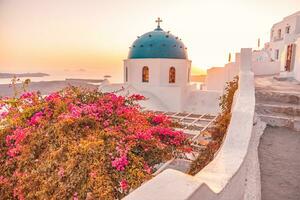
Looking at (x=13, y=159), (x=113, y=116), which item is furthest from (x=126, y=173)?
(x=13, y=159)

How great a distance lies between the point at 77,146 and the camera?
4.36m

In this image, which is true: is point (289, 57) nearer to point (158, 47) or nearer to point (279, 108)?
point (158, 47)

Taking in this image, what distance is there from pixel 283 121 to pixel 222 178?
4250 millimetres

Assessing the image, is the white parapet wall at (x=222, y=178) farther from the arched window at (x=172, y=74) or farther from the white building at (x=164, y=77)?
the arched window at (x=172, y=74)

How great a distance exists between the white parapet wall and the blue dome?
17236 mm

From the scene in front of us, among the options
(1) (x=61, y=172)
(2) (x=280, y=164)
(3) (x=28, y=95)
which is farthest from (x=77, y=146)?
(2) (x=280, y=164)

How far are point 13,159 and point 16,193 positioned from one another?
820 mm

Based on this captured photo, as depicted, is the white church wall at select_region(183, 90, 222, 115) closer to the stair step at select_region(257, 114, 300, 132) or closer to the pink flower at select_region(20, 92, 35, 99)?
the stair step at select_region(257, 114, 300, 132)

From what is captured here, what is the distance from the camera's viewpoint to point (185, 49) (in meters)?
23.3

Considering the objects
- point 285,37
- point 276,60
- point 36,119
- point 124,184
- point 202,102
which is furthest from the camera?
point 285,37

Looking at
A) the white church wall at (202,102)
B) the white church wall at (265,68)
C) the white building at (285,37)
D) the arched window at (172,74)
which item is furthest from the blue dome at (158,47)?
the white building at (285,37)

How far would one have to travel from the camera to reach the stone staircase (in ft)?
19.8

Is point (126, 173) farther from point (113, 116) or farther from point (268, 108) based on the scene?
point (268, 108)

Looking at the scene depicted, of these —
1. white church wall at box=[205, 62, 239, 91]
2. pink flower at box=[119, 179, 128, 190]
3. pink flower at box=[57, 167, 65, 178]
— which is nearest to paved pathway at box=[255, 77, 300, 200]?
A: pink flower at box=[119, 179, 128, 190]
